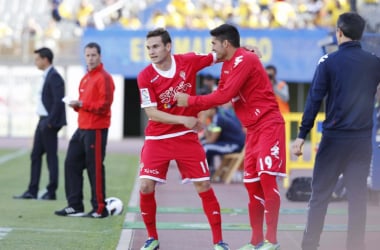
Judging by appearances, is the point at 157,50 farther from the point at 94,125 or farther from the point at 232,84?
the point at 94,125

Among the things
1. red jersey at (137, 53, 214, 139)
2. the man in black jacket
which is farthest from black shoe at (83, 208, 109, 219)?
the man in black jacket

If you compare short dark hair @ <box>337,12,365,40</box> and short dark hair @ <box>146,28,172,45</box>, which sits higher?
short dark hair @ <box>337,12,365,40</box>

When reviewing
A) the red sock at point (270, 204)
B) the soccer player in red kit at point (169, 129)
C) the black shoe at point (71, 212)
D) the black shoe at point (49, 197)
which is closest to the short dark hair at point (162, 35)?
the soccer player in red kit at point (169, 129)

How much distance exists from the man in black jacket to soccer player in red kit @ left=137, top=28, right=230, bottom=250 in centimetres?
97

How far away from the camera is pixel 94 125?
1129 cm

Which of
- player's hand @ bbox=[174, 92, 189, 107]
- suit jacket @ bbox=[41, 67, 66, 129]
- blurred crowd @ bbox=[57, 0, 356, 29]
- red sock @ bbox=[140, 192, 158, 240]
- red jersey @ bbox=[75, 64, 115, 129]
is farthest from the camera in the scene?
blurred crowd @ bbox=[57, 0, 356, 29]

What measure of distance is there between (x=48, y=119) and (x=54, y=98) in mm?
310

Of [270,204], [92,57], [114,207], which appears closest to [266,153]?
[270,204]

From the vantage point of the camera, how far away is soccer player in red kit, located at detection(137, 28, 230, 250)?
27.6 ft

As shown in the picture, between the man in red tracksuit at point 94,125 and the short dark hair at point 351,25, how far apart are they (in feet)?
13.5

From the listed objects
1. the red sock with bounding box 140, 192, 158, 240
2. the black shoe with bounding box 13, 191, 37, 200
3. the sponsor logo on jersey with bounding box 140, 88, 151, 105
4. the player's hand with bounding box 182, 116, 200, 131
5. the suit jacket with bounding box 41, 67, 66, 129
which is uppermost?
the sponsor logo on jersey with bounding box 140, 88, 151, 105

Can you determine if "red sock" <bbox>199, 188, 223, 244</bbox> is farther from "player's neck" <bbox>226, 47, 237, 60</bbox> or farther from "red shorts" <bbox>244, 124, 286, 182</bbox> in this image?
"player's neck" <bbox>226, 47, 237, 60</bbox>

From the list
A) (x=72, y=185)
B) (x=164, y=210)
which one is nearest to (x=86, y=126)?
(x=72, y=185)

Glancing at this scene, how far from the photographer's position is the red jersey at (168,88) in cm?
838
